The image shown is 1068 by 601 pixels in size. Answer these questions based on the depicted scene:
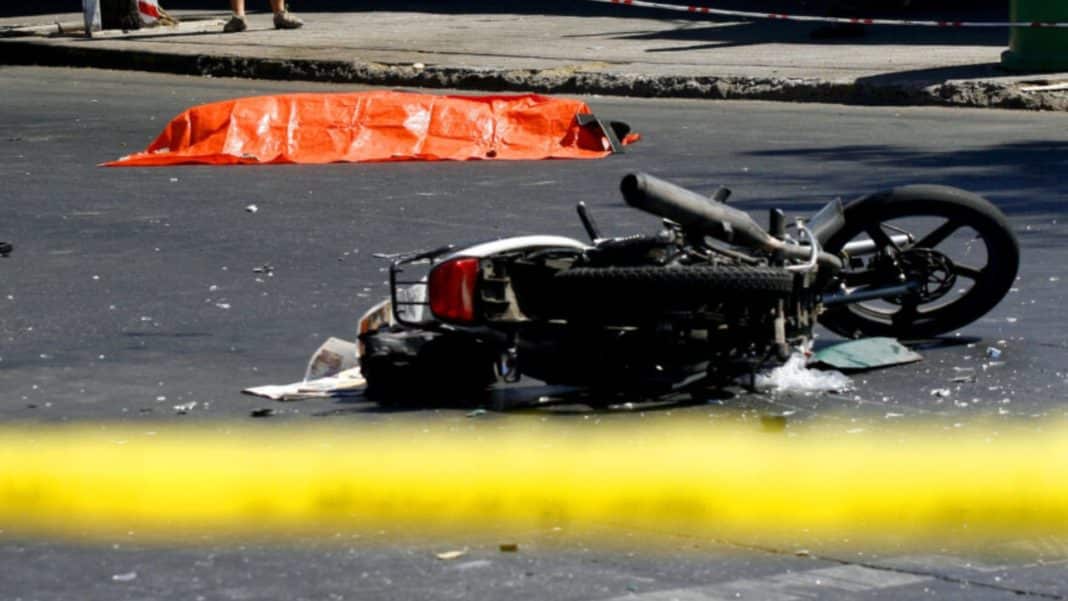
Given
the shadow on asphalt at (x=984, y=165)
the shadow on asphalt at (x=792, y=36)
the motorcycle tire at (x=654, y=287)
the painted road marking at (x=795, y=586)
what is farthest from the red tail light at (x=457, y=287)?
the shadow on asphalt at (x=792, y=36)

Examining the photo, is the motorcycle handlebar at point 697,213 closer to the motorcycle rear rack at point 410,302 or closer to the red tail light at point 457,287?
the red tail light at point 457,287

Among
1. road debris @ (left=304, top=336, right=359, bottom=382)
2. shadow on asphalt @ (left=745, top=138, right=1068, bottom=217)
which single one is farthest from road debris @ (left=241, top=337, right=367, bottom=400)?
shadow on asphalt @ (left=745, top=138, right=1068, bottom=217)

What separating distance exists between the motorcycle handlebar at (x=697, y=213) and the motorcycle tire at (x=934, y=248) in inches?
24.0

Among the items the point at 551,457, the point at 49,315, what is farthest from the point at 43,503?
the point at 49,315

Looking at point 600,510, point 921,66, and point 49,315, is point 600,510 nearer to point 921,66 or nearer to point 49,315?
point 49,315

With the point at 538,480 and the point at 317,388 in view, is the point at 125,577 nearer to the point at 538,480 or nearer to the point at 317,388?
the point at 538,480

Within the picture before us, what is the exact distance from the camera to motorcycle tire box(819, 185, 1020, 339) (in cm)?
739

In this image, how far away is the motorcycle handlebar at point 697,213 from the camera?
249 inches

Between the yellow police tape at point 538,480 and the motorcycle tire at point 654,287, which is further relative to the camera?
the motorcycle tire at point 654,287

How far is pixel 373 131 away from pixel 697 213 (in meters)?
7.89

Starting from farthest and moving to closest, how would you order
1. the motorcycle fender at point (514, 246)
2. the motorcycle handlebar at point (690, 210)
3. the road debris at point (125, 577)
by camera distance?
the motorcycle fender at point (514, 246), the motorcycle handlebar at point (690, 210), the road debris at point (125, 577)

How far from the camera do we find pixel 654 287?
642 centimetres

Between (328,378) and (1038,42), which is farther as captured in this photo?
(1038,42)

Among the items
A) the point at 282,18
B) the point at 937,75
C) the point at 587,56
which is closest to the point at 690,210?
the point at 937,75
